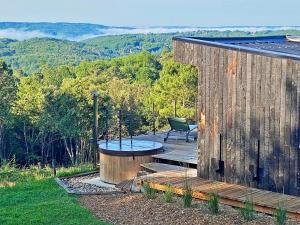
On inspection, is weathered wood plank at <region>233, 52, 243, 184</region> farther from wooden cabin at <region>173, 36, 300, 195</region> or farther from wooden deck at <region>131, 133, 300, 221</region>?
wooden deck at <region>131, 133, 300, 221</region>

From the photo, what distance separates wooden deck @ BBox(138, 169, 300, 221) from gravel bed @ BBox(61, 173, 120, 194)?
0.80 metres

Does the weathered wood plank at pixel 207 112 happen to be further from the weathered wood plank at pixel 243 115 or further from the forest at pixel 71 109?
the forest at pixel 71 109

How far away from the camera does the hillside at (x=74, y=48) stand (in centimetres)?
7300

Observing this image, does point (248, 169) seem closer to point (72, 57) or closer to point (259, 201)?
point (259, 201)

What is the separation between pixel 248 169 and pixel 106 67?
4016 centimetres

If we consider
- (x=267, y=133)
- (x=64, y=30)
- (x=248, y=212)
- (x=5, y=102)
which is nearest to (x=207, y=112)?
(x=267, y=133)

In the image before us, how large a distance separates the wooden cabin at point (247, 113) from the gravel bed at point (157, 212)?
979 millimetres

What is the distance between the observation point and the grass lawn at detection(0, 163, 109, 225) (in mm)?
7367

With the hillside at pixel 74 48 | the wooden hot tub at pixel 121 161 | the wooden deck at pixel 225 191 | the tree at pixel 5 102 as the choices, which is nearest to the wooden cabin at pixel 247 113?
the wooden deck at pixel 225 191

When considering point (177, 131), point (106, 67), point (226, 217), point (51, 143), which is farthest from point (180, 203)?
point (106, 67)

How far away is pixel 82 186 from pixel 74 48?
74.2 metres

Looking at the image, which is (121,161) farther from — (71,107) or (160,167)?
(71,107)

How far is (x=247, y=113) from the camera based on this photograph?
27.7 feet

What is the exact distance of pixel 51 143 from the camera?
108 ft
